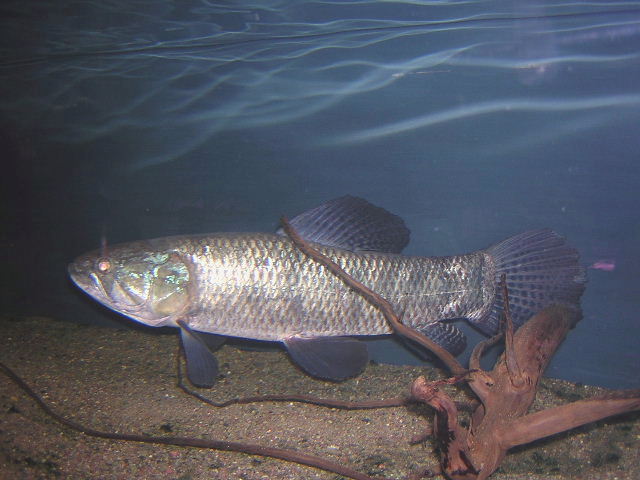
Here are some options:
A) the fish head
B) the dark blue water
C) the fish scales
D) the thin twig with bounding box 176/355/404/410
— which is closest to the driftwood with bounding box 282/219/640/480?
the thin twig with bounding box 176/355/404/410

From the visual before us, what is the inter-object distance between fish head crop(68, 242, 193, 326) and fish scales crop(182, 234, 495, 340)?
124 millimetres

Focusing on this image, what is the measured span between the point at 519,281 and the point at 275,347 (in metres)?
2.40

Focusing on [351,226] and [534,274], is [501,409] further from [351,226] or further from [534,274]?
[351,226]

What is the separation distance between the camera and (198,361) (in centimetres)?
332

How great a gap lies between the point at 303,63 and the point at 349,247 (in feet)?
6.56

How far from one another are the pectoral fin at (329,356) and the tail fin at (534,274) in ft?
3.40

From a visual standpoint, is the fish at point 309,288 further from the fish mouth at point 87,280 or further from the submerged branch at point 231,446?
the submerged branch at point 231,446

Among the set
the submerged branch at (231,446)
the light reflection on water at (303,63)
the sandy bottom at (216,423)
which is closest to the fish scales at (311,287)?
the sandy bottom at (216,423)

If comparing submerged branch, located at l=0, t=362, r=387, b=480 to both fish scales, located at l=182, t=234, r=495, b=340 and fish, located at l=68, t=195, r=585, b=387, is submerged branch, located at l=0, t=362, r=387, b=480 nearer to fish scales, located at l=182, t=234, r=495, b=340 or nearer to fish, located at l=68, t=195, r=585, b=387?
fish, located at l=68, t=195, r=585, b=387

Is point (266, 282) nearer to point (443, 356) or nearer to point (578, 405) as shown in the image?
point (443, 356)

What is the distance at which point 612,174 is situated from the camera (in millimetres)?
3475

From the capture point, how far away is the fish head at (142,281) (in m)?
3.31

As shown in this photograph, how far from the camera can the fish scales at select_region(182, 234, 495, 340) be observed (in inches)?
131

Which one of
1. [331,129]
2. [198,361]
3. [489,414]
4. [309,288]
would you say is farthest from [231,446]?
[331,129]
